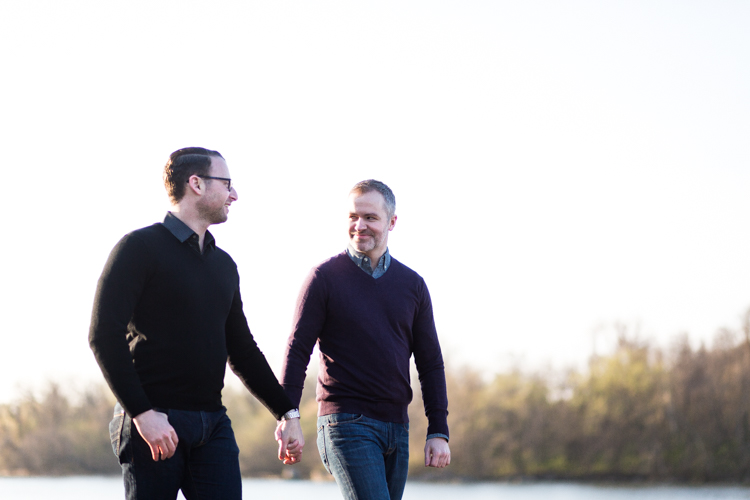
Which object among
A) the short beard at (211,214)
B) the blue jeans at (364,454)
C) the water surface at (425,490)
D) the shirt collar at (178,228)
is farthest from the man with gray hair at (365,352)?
the water surface at (425,490)

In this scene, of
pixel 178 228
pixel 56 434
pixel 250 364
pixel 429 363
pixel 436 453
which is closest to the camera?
pixel 178 228

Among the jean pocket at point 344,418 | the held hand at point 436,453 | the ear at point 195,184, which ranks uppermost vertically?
the ear at point 195,184

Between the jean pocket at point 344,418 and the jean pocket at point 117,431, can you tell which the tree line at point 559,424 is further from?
the jean pocket at point 117,431

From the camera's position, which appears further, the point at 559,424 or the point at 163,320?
the point at 559,424

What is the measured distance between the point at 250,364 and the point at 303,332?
1.37 ft

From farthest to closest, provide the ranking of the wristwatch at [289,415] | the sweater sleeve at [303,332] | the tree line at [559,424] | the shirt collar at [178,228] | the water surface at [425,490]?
1. the tree line at [559,424]
2. the water surface at [425,490]
3. the sweater sleeve at [303,332]
4. the wristwatch at [289,415]
5. the shirt collar at [178,228]

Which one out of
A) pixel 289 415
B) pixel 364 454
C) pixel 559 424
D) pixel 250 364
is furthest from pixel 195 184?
pixel 559 424

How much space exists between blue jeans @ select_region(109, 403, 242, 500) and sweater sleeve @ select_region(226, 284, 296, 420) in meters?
0.33

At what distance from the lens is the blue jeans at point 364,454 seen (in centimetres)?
361

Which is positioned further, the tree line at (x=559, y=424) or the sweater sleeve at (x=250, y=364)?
the tree line at (x=559, y=424)

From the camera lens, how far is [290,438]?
3525 mm

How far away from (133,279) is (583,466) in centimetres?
3184

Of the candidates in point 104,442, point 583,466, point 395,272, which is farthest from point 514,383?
point 395,272

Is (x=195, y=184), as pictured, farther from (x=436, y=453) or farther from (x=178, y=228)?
(x=436, y=453)
